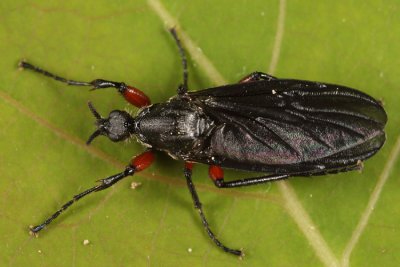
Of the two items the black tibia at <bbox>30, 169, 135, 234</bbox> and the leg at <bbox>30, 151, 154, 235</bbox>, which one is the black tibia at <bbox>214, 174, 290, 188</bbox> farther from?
the black tibia at <bbox>30, 169, 135, 234</bbox>

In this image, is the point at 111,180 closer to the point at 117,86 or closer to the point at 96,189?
the point at 96,189

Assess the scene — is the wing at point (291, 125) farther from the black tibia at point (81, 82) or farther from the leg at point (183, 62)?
the black tibia at point (81, 82)

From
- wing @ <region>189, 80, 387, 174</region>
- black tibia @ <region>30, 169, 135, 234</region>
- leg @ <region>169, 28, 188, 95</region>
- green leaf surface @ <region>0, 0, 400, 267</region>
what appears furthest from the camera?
leg @ <region>169, 28, 188, 95</region>

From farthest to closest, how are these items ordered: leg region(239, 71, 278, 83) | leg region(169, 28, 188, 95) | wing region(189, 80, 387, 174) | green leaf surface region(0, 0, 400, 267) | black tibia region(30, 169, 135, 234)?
leg region(169, 28, 188, 95), leg region(239, 71, 278, 83), green leaf surface region(0, 0, 400, 267), black tibia region(30, 169, 135, 234), wing region(189, 80, 387, 174)

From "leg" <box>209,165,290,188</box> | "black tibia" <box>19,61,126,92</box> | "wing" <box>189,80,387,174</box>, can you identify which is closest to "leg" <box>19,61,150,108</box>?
"black tibia" <box>19,61,126,92</box>

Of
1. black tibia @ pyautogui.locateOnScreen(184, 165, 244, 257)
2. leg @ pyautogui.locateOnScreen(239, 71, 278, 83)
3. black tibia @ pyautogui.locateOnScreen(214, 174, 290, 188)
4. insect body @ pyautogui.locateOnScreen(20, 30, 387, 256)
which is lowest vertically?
black tibia @ pyautogui.locateOnScreen(184, 165, 244, 257)

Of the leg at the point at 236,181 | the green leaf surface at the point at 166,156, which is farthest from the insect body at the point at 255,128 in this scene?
the green leaf surface at the point at 166,156

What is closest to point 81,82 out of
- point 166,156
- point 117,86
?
point 117,86
